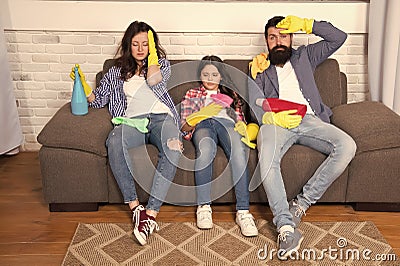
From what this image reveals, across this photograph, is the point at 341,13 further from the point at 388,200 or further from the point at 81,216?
the point at 81,216

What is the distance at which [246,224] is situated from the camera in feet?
8.41

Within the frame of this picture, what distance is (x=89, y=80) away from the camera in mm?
3506

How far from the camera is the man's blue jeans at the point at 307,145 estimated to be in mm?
2537

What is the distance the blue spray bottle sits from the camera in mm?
2857

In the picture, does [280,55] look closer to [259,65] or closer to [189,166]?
[259,65]

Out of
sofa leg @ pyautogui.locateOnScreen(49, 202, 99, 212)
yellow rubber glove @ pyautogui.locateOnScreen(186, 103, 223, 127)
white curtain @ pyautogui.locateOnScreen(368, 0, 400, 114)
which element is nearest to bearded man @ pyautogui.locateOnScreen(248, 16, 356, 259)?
yellow rubber glove @ pyautogui.locateOnScreen(186, 103, 223, 127)

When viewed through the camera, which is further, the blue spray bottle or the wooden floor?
the blue spray bottle

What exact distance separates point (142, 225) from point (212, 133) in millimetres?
593

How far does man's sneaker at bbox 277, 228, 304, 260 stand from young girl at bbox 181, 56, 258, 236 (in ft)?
0.54

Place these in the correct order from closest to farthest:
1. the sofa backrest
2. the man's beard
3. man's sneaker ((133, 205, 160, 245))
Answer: man's sneaker ((133, 205, 160, 245))
the man's beard
the sofa backrest

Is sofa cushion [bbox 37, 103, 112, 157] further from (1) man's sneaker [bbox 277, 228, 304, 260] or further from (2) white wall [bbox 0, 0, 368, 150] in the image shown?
(1) man's sneaker [bbox 277, 228, 304, 260]

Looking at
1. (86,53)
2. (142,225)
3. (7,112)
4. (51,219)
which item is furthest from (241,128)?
(7,112)

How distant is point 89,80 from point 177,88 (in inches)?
27.7

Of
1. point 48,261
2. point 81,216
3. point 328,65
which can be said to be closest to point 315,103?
point 328,65
